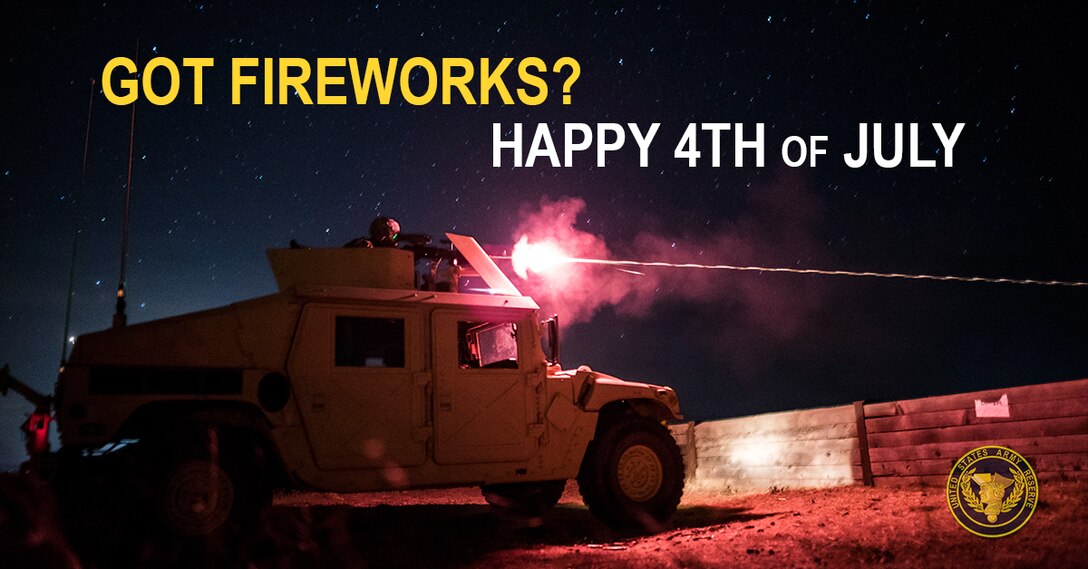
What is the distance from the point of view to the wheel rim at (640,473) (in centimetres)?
884

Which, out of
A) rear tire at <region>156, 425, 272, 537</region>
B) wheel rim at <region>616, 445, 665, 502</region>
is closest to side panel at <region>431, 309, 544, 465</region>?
wheel rim at <region>616, 445, 665, 502</region>

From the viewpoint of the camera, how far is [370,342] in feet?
→ 25.4

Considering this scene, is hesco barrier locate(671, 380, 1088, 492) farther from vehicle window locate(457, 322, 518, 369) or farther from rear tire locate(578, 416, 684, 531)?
vehicle window locate(457, 322, 518, 369)

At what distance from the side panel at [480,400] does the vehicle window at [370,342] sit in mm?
371

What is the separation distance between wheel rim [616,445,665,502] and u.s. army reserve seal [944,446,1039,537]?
A: 2.99 metres

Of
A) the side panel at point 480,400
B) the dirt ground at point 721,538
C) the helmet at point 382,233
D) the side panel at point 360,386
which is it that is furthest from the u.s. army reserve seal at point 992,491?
the helmet at point 382,233

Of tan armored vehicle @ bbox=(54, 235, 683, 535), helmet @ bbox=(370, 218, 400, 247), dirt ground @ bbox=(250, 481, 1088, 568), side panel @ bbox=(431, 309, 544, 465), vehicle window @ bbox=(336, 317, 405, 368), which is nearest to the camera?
dirt ground @ bbox=(250, 481, 1088, 568)

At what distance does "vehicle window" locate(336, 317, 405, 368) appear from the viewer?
761 cm

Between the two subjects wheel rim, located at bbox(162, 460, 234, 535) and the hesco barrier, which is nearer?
wheel rim, located at bbox(162, 460, 234, 535)

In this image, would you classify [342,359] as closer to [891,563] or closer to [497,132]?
[891,563]

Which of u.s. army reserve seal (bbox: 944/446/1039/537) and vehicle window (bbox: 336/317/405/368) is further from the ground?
vehicle window (bbox: 336/317/405/368)

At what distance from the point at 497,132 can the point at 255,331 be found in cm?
652

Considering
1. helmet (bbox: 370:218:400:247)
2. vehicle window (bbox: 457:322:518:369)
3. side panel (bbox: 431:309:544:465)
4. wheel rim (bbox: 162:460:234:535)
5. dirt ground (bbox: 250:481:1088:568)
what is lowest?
dirt ground (bbox: 250:481:1088:568)

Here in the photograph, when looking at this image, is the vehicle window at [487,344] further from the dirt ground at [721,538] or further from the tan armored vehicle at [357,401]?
the dirt ground at [721,538]
